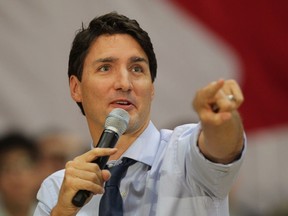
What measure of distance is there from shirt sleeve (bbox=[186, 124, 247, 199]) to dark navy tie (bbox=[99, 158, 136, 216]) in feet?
0.76

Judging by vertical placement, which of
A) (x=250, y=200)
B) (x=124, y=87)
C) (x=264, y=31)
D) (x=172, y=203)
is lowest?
(x=250, y=200)

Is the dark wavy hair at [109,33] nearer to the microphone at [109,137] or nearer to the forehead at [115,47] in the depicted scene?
the forehead at [115,47]

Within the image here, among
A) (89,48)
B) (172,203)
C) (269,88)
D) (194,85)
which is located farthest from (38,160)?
(172,203)

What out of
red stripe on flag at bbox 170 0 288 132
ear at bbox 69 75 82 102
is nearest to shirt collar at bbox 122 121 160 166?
ear at bbox 69 75 82 102

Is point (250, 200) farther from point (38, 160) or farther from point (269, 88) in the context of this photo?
point (38, 160)

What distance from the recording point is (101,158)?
190cm

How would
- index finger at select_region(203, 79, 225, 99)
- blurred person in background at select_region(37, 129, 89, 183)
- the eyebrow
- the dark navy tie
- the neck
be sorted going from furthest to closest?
blurred person in background at select_region(37, 129, 89, 183) → the neck → the eyebrow → the dark navy tie → index finger at select_region(203, 79, 225, 99)

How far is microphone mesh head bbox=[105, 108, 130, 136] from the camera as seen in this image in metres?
1.95

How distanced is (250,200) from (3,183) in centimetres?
134

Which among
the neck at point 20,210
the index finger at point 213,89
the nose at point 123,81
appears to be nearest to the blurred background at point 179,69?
the neck at point 20,210

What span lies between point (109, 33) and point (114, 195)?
0.45 meters

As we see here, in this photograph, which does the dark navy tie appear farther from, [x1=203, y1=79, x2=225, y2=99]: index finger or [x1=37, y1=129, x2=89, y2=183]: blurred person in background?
[x1=37, y1=129, x2=89, y2=183]: blurred person in background

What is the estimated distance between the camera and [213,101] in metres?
1.78

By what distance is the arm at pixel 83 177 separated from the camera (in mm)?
1871
